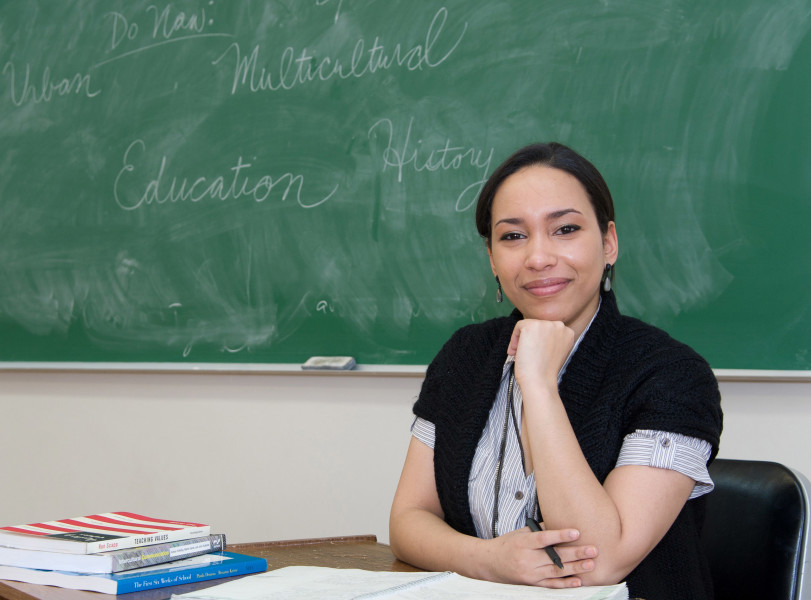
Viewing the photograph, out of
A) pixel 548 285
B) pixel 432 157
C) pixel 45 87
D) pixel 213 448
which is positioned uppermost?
pixel 45 87

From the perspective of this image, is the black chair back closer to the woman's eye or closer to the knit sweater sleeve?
the knit sweater sleeve

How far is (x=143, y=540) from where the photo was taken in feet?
3.84

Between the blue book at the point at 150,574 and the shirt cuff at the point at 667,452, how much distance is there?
0.56 meters

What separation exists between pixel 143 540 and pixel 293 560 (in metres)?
0.23

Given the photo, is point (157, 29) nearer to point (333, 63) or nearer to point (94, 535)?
point (333, 63)

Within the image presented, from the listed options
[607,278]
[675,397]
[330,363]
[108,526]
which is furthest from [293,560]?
[330,363]

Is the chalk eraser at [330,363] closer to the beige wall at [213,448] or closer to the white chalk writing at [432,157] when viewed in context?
the beige wall at [213,448]

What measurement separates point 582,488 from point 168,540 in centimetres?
59

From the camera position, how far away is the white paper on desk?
94 centimetres

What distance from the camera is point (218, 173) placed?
2.78 m

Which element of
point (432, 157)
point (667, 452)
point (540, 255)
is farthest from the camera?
point (432, 157)

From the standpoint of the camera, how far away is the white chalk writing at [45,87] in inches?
120

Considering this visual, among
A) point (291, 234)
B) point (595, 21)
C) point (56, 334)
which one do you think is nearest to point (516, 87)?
point (595, 21)

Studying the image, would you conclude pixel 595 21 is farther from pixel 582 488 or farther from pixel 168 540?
pixel 168 540
